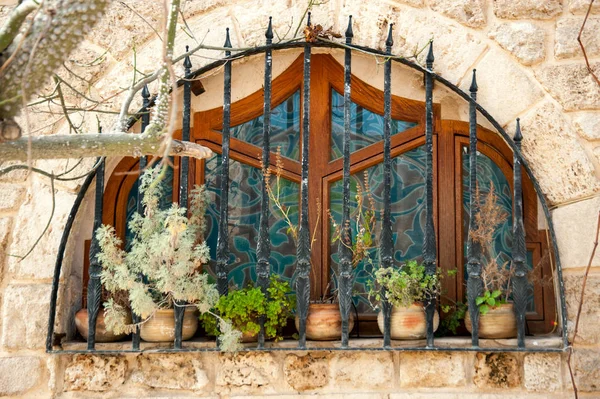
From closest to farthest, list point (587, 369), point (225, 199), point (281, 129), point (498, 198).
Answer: point (587, 369) < point (225, 199) < point (498, 198) < point (281, 129)

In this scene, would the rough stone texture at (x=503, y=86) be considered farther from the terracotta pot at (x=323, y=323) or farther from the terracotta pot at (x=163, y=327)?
the terracotta pot at (x=163, y=327)

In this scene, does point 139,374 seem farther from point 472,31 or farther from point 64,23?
point 472,31

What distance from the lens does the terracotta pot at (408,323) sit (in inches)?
122

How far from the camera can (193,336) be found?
329 cm

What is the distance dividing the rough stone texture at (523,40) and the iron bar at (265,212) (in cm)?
86

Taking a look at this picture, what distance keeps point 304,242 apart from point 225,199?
0.35 meters

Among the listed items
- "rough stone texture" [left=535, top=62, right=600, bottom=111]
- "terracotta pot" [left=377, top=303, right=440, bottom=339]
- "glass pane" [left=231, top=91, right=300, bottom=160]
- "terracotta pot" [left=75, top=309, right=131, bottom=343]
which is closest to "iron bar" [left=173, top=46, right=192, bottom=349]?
"glass pane" [left=231, top=91, right=300, bottom=160]

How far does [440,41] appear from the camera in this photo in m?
3.30

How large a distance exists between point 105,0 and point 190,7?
1.43 m

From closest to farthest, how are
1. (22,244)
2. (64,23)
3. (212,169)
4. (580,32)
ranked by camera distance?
(64,23), (580,32), (22,244), (212,169)

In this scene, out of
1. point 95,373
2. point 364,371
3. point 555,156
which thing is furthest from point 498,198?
point 95,373

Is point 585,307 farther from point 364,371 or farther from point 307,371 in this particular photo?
point 307,371

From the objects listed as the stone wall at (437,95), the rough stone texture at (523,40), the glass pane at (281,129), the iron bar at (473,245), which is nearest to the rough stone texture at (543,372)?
the stone wall at (437,95)

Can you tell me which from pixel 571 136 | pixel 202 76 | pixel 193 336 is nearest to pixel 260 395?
pixel 193 336
